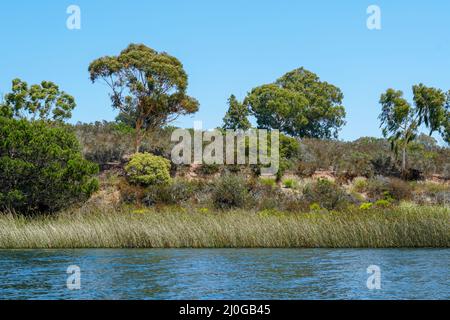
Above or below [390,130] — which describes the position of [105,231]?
below

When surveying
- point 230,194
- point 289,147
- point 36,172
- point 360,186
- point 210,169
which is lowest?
point 230,194

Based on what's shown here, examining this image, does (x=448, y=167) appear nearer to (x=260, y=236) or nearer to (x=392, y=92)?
(x=392, y=92)

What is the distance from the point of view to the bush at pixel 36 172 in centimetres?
3281

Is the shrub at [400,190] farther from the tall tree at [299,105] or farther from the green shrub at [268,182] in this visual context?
the tall tree at [299,105]

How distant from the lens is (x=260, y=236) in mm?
26938

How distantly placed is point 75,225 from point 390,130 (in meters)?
29.2

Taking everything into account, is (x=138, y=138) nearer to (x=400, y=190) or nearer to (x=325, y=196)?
(x=325, y=196)

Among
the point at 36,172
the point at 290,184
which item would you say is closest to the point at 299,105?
the point at 290,184

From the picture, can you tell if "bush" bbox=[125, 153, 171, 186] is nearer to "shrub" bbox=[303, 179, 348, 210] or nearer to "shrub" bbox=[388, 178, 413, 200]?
"shrub" bbox=[303, 179, 348, 210]

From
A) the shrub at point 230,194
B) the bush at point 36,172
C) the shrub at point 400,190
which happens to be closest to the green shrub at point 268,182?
the shrub at point 230,194

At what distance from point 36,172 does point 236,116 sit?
115ft

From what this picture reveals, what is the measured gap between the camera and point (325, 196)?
1542 inches

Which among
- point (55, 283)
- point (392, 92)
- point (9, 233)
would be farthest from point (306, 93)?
point (55, 283)
